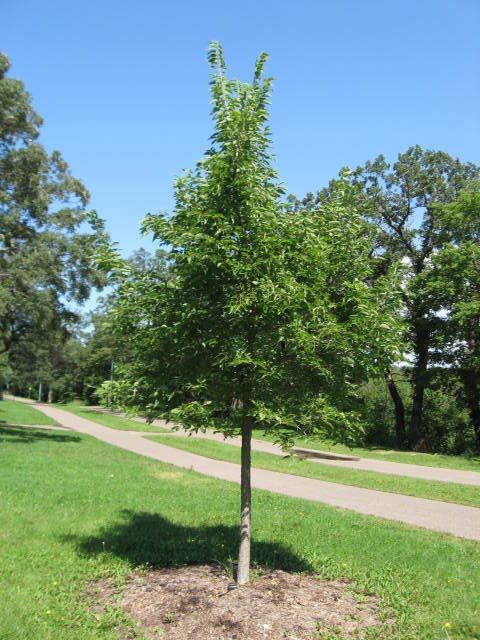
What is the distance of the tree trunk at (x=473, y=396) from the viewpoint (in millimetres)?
24875

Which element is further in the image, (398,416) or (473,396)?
(398,416)

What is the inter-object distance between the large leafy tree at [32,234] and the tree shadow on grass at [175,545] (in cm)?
1216

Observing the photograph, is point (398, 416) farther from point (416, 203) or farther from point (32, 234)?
point (32, 234)

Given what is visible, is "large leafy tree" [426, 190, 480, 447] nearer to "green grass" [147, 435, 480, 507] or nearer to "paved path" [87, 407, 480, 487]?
"paved path" [87, 407, 480, 487]

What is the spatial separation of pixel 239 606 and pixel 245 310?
2.63 meters

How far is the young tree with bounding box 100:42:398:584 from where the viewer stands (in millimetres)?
4863

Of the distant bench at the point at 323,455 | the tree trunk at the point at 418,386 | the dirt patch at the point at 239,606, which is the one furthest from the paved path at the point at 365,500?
the tree trunk at the point at 418,386

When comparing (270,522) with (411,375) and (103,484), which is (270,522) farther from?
(411,375)

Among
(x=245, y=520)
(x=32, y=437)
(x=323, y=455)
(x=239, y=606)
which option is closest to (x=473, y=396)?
(x=323, y=455)

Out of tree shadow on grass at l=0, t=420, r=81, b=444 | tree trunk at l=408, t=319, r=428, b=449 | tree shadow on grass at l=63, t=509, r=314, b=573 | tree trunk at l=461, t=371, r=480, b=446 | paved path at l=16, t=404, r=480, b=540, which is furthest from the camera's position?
tree trunk at l=408, t=319, r=428, b=449

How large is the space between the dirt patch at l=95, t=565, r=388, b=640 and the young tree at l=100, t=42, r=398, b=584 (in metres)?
0.39

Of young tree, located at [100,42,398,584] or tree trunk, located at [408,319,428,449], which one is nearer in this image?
young tree, located at [100,42,398,584]

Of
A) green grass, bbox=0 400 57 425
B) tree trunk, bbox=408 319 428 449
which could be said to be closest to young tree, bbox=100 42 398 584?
tree trunk, bbox=408 319 428 449

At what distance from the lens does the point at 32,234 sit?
19.7m
